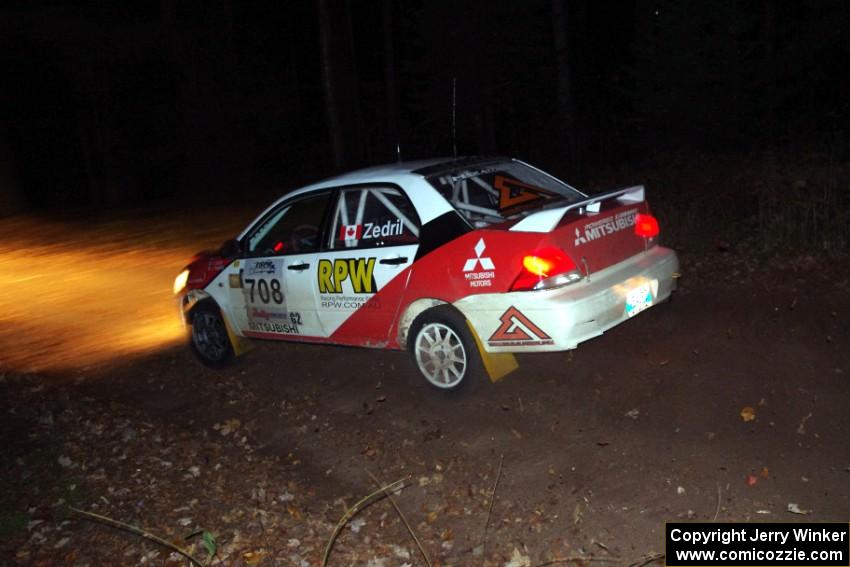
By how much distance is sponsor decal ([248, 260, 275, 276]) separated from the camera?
694 centimetres

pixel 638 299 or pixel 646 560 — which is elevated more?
pixel 638 299

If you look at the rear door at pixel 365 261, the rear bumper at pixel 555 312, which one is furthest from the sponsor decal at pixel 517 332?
the rear door at pixel 365 261

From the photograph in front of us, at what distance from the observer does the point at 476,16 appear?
2322 centimetres

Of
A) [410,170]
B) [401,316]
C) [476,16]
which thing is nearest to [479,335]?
[401,316]

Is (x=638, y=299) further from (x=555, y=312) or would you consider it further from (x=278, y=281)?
(x=278, y=281)

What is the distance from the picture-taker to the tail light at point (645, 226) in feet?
19.6

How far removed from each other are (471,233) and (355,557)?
94.9 inches

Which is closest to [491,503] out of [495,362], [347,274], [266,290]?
[495,362]

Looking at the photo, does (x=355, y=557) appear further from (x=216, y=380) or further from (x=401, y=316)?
(x=216, y=380)

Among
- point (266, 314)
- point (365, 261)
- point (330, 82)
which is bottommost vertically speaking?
point (266, 314)

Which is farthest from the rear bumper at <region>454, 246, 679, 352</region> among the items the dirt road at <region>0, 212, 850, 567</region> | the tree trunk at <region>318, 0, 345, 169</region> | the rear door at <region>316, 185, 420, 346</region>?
the tree trunk at <region>318, 0, 345, 169</region>

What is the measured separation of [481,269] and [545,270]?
464 mm

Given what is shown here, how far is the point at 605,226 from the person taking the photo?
5.63m

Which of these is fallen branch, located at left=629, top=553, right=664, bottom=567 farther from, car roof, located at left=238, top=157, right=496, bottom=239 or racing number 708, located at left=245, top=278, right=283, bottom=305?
racing number 708, located at left=245, top=278, right=283, bottom=305
